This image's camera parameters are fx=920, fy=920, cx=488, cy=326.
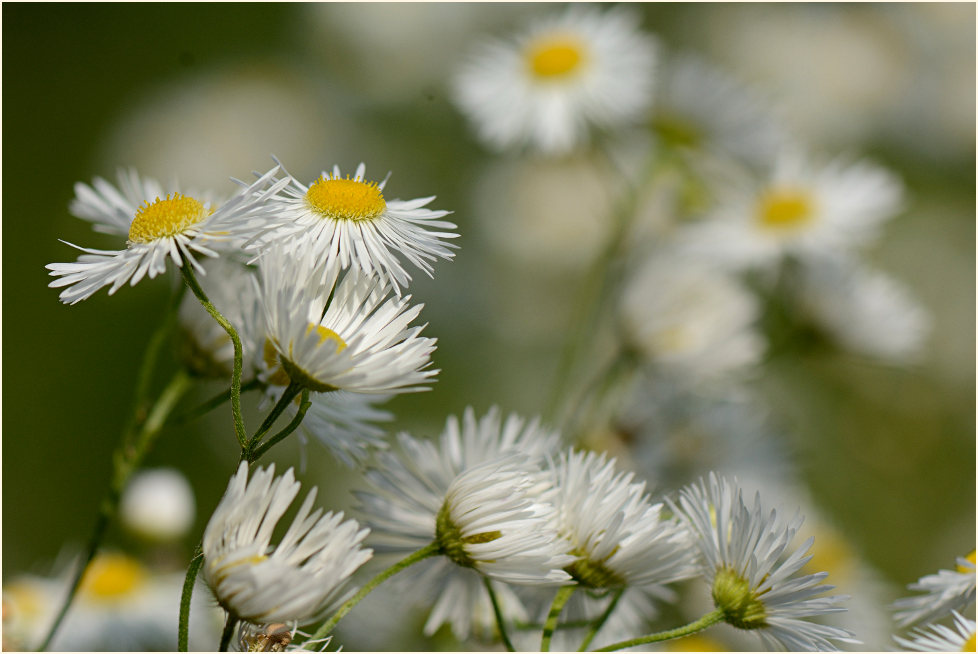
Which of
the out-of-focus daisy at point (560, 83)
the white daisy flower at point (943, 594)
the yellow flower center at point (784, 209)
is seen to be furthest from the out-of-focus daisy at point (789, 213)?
the white daisy flower at point (943, 594)

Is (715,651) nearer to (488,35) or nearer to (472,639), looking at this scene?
(472,639)

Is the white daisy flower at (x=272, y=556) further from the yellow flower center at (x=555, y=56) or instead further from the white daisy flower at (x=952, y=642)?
the yellow flower center at (x=555, y=56)

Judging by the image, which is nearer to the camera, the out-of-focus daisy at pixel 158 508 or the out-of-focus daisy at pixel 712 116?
the out-of-focus daisy at pixel 158 508

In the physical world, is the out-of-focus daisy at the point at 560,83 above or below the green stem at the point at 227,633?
above

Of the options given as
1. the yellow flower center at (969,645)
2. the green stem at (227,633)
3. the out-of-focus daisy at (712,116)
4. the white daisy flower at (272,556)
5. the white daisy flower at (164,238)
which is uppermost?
the out-of-focus daisy at (712,116)

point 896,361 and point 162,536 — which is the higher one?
point 896,361

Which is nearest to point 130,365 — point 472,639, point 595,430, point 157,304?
point 157,304

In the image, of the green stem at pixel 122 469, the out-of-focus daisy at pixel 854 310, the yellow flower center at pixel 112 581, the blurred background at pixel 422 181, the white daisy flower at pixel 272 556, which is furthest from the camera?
the blurred background at pixel 422 181


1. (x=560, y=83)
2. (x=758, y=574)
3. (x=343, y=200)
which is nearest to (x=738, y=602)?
(x=758, y=574)
